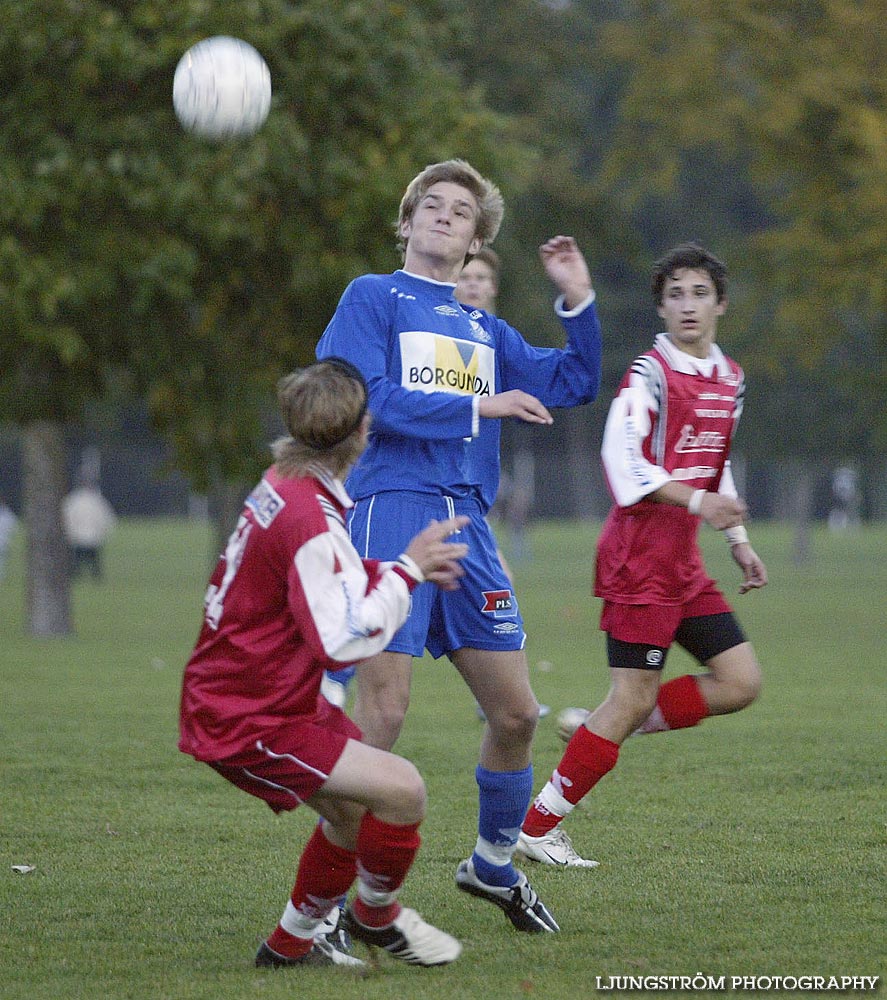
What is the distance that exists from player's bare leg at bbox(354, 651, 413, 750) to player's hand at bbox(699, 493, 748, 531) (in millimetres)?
1061

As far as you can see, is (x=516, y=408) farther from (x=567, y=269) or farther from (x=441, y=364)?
(x=567, y=269)

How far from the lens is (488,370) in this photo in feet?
18.2

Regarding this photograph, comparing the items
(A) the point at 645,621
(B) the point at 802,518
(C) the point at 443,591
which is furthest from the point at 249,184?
(B) the point at 802,518

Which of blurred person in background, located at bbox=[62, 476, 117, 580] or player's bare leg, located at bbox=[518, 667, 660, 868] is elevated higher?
player's bare leg, located at bbox=[518, 667, 660, 868]

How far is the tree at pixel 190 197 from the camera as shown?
14625 mm

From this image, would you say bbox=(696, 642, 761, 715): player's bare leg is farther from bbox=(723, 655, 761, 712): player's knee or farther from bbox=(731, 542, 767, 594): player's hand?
bbox=(731, 542, 767, 594): player's hand

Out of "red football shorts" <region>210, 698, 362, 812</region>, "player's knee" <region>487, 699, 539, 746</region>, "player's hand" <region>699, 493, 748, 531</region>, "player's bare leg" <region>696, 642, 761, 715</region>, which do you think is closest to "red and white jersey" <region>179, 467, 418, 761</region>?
"red football shorts" <region>210, 698, 362, 812</region>

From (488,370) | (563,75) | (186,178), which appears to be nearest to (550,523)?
(563,75)

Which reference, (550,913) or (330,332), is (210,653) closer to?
(330,332)

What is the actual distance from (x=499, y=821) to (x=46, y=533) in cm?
1260

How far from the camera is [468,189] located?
5434 millimetres

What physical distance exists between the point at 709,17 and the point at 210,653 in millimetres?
16929

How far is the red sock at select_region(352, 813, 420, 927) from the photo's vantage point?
4.51 meters

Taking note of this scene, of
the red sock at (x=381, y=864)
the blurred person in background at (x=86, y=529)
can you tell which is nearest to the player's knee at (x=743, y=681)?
the red sock at (x=381, y=864)
